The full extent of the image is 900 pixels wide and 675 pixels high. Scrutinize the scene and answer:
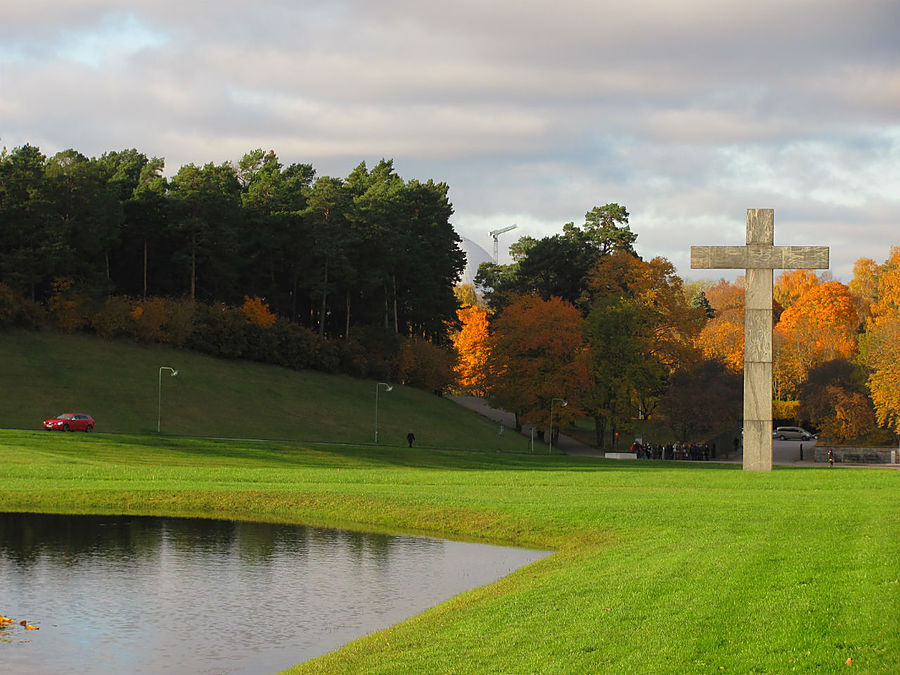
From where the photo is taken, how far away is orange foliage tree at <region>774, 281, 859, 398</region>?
329ft

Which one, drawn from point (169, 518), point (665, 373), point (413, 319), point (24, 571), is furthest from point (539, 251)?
point (24, 571)

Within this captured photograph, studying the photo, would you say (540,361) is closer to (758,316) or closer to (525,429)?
(525,429)

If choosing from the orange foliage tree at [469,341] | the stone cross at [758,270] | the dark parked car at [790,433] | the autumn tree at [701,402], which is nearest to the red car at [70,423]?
the stone cross at [758,270]

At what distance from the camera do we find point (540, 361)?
8994cm

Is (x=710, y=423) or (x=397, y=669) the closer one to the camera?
(x=397, y=669)

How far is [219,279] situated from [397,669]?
8517cm

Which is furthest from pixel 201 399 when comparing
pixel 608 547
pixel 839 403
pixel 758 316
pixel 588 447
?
pixel 608 547

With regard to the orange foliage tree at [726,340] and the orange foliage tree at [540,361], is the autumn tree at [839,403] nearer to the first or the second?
the orange foliage tree at [726,340]

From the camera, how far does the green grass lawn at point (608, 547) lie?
1182cm

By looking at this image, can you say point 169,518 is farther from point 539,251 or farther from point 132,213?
point 539,251

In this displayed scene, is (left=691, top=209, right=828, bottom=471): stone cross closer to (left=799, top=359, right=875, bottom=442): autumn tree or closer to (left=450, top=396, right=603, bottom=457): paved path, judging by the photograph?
(left=799, top=359, right=875, bottom=442): autumn tree

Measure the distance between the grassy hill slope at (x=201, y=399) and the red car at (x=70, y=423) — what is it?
2732 millimetres

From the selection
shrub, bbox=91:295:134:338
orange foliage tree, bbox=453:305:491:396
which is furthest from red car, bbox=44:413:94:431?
orange foliage tree, bbox=453:305:491:396

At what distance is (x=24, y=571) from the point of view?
64.0 ft
